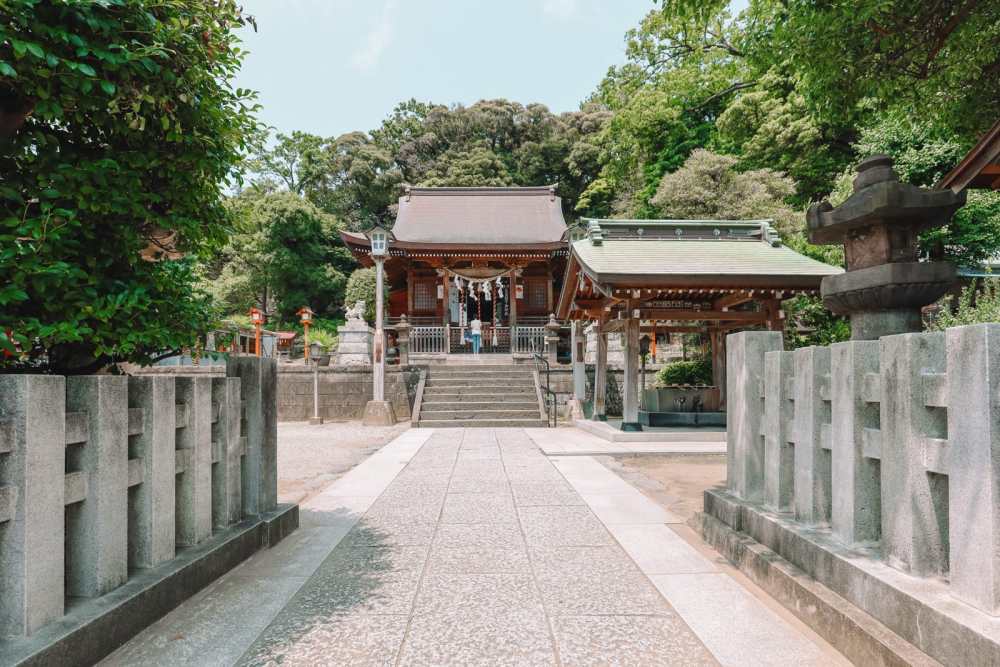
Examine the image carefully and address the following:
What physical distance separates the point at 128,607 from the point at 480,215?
22524 mm

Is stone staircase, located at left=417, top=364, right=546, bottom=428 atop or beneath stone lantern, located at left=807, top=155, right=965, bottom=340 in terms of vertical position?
beneath

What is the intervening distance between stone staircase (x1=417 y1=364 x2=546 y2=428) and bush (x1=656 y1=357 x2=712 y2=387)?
11.6ft

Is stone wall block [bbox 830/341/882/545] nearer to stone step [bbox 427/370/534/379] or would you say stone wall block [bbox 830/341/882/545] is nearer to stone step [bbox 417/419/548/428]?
stone step [bbox 417/419/548/428]

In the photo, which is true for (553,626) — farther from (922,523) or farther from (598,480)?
(598,480)

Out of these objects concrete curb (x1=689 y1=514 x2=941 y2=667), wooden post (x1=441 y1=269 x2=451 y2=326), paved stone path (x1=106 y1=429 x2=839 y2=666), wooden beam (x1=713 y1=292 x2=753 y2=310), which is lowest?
paved stone path (x1=106 y1=429 x2=839 y2=666)

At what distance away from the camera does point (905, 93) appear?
6949mm

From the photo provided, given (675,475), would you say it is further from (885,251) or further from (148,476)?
(148,476)

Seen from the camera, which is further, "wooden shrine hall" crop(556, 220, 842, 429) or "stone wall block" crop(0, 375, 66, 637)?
"wooden shrine hall" crop(556, 220, 842, 429)

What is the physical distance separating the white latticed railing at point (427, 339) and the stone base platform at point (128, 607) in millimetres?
15062

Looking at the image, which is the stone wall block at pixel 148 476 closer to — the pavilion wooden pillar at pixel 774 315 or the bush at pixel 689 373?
the pavilion wooden pillar at pixel 774 315

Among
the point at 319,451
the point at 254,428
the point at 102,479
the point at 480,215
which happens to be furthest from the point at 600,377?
the point at 480,215

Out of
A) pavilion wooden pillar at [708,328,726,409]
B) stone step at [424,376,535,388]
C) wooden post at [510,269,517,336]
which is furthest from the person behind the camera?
wooden post at [510,269,517,336]

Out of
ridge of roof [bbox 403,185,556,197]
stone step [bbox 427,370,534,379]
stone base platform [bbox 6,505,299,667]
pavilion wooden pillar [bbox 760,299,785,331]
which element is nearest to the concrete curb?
stone base platform [bbox 6,505,299,667]

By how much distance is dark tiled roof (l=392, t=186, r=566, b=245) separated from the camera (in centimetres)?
2189
